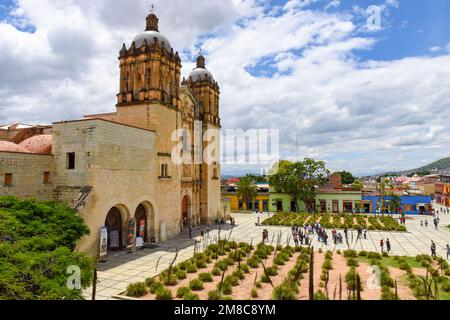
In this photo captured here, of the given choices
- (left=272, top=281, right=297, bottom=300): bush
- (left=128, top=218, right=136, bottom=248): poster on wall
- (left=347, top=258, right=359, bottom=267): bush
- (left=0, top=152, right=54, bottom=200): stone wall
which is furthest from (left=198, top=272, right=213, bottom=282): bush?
(left=0, top=152, right=54, bottom=200): stone wall

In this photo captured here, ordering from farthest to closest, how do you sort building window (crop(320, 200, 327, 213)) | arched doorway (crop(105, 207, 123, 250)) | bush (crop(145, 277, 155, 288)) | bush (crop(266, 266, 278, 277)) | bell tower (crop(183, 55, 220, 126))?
building window (crop(320, 200, 327, 213)), bell tower (crop(183, 55, 220, 126)), arched doorway (crop(105, 207, 123, 250)), bush (crop(266, 266, 278, 277)), bush (crop(145, 277, 155, 288))

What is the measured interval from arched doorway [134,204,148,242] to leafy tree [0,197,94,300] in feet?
26.0

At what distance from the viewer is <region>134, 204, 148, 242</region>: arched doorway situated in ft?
82.2

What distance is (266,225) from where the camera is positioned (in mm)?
38250

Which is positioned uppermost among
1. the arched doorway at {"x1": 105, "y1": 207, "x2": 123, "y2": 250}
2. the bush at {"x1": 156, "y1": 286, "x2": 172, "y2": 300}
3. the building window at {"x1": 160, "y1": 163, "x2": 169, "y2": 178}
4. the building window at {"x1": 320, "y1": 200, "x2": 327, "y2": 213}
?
the building window at {"x1": 160, "y1": 163, "x2": 169, "y2": 178}

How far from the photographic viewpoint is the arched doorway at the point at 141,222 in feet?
82.2

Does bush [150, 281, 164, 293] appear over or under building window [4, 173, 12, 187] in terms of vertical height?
under

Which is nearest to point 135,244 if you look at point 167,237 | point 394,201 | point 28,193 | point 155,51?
point 167,237

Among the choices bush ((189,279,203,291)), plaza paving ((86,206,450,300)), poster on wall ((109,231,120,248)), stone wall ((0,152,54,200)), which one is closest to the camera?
bush ((189,279,203,291))

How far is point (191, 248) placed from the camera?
24.3 meters

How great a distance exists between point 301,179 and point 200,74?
81.6 ft

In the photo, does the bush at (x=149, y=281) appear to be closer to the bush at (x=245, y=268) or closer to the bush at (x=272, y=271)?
the bush at (x=245, y=268)

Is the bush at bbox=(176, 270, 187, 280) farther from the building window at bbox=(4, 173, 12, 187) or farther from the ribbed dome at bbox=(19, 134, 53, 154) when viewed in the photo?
the ribbed dome at bbox=(19, 134, 53, 154)
